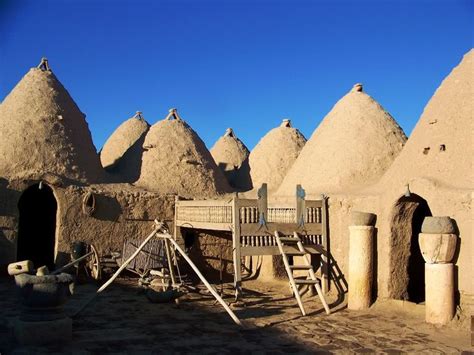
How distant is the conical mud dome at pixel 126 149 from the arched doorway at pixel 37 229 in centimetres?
297

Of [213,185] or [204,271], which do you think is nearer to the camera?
[204,271]

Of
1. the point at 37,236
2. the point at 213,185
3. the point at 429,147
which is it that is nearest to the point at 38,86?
the point at 37,236

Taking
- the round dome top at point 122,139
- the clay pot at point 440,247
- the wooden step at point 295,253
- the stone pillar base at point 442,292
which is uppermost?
the round dome top at point 122,139

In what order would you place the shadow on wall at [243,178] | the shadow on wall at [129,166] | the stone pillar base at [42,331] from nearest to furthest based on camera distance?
1. the stone pillar base at [42,331]
2. the shadow on wall at [129,166]
3. the shadow on wall at [243,178]

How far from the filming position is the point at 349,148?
46.2 ft

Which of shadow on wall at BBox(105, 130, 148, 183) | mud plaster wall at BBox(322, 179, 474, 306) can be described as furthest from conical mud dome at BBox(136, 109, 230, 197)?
mud plaster wall at BBox(322, 179, 474, 306)

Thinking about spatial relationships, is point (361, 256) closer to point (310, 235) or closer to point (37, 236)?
point (310, 235)

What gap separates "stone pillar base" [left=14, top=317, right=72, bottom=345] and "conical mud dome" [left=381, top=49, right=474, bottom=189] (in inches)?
229

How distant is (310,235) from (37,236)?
1035cm

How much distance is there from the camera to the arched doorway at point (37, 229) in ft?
53.9

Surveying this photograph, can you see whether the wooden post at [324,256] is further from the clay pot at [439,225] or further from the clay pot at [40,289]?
the clay pot at [40,289]

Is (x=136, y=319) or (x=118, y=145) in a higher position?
(x=118, y=145)

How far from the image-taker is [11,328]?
7.10m

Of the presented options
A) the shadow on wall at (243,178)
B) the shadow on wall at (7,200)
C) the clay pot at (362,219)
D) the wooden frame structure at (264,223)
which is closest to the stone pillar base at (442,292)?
the clay pot at (362,219)
